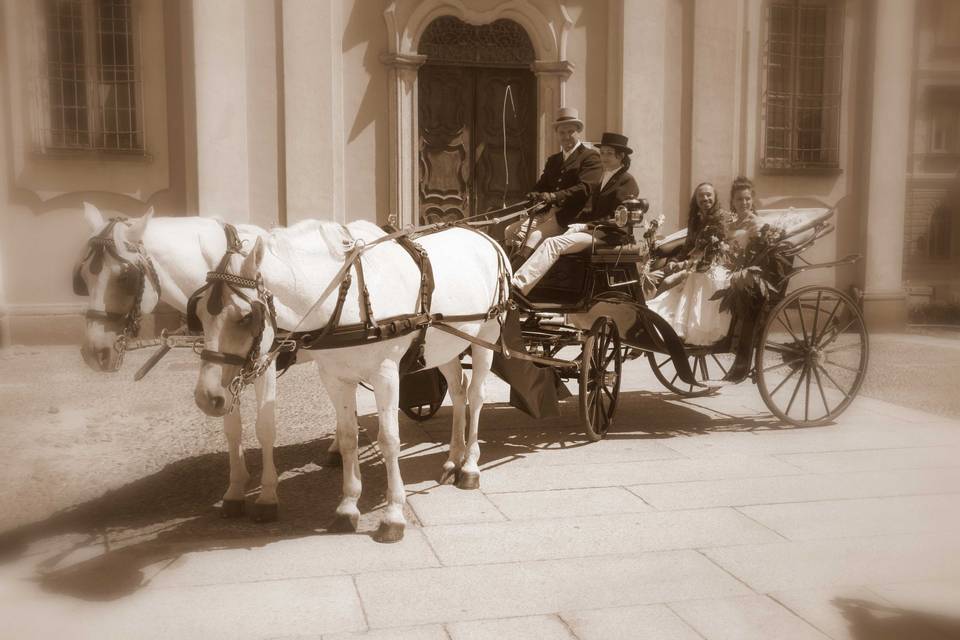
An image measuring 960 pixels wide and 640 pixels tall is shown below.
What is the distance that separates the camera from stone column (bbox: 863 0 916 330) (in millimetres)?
2654

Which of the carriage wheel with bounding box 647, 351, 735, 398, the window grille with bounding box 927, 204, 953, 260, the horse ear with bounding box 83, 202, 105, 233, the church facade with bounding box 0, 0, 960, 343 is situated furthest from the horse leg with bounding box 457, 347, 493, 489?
the window grille with bounding box 927, 204, 953, 260

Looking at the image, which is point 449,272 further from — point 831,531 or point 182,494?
point 831,531

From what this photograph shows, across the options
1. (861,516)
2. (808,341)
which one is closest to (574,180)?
(808,341)

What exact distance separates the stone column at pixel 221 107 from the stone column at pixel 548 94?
3.65 meters

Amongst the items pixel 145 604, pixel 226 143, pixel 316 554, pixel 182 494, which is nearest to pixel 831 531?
pixel 316 554

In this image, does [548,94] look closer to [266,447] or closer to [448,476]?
[448,476]

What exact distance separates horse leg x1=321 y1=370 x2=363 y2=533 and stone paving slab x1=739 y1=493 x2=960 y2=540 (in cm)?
191

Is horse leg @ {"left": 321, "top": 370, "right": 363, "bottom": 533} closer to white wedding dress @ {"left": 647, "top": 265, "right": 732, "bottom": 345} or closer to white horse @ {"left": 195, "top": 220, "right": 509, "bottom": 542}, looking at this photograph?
white horse @ {"left": 195, "top": 220, "right": 509, "bottom": 542}

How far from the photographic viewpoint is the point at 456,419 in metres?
5.14

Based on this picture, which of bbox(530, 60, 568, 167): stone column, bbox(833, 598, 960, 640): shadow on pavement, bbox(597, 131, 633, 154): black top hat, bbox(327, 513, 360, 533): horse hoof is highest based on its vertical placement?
bbox(530, 60, 568, 167): stone column

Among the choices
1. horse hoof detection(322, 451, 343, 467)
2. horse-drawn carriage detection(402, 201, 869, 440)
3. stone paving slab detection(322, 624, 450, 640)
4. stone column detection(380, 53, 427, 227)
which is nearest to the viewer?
stone paving slab detection(322, 624, 450, 640)

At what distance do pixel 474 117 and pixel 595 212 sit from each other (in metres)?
5.66

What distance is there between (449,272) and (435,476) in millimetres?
1296

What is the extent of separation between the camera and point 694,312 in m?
6.23
